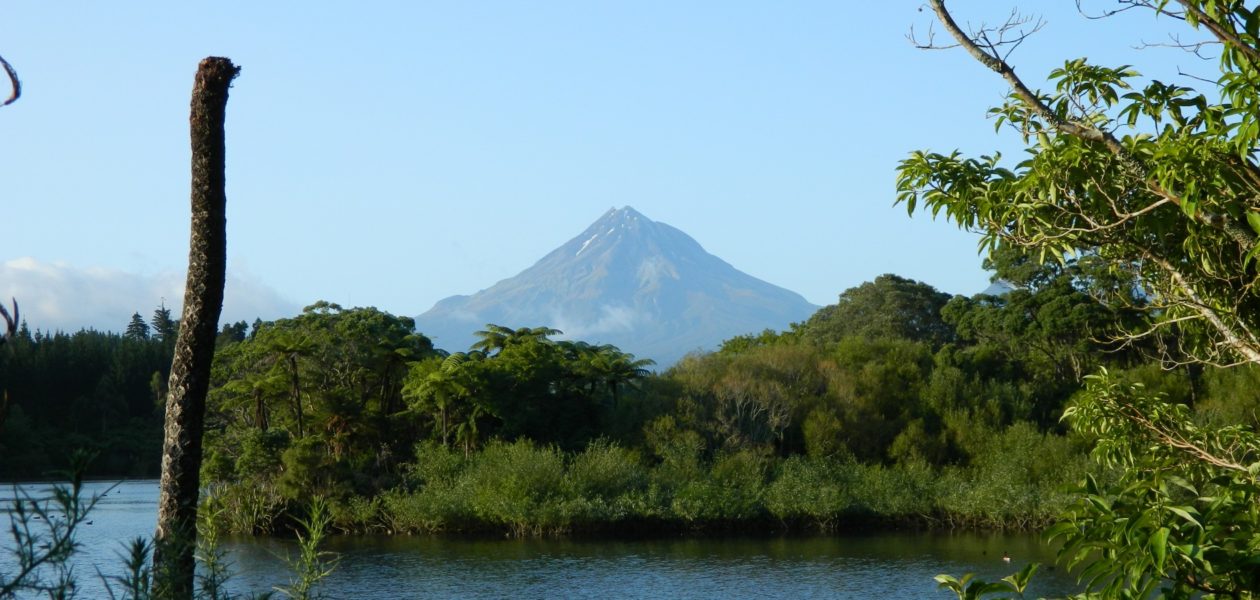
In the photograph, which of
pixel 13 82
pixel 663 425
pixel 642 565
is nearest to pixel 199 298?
pixel 13 82

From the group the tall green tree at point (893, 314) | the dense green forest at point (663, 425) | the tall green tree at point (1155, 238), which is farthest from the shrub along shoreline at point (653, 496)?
the tall green tree at point (1155, 238)

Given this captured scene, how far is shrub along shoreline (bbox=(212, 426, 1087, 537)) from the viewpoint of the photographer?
35.6 meters

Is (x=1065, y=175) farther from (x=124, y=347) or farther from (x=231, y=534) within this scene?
(x=124, y=347)

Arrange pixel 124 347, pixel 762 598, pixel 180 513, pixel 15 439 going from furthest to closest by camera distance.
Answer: pixel 124 347 < pixel 15 439 < pixel 762 598 < pixel 180 513

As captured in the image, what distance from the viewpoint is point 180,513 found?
7953 mm

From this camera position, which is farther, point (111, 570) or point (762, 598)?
point (111, 570)

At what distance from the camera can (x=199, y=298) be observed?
809cm

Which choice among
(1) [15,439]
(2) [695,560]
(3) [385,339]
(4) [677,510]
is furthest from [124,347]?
(2) [695,560]

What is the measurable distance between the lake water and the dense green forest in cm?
163

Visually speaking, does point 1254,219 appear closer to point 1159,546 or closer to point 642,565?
point 1159,546

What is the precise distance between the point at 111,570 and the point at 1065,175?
2531 centimetres

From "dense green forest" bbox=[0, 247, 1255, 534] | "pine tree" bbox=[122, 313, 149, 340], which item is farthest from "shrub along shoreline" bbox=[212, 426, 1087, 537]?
"pine tree" bbox=[122, 313, 149, 340]

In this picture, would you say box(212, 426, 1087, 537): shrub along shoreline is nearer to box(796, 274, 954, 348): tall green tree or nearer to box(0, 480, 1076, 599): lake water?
box(0, 480, 1076, 599): lake water

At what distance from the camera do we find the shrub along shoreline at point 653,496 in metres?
35.6
